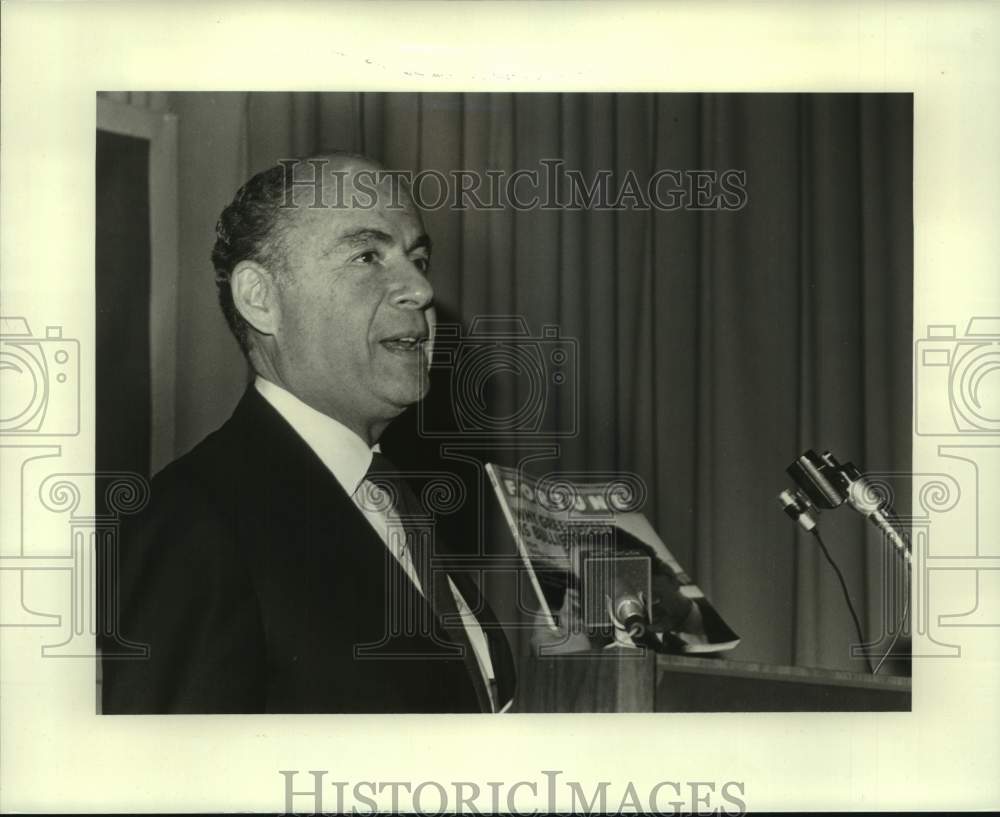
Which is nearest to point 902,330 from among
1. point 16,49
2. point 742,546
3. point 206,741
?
point 742,546

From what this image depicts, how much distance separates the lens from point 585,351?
229 cm

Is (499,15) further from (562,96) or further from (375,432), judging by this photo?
(375,432)

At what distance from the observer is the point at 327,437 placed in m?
2.28

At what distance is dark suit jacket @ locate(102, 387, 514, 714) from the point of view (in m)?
2.22

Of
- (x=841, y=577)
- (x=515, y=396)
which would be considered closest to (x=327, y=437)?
(x=515, y=396)

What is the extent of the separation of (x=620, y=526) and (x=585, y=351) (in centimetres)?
36

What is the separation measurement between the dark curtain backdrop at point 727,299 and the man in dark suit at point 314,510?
14 cm

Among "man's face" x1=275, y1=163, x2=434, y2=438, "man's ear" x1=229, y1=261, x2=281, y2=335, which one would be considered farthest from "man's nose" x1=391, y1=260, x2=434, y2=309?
"man's ear" x1=229, y1=261, x2=281, y2=335

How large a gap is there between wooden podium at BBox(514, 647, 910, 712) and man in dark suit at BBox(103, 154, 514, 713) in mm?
89

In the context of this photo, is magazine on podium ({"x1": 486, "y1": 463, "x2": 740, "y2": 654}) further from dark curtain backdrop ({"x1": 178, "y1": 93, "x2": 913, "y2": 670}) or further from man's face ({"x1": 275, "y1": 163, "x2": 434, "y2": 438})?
man's face ({"x1": 275, "y1": 163, "x2": 434, "y2": 438})

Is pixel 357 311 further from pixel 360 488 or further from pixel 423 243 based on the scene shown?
pixel 360 488

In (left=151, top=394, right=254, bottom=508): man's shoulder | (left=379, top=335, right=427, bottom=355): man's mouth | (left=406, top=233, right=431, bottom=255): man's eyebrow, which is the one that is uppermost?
(left=406, top=233, right=431, bottom=255): man's eyebrow

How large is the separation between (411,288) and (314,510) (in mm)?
484

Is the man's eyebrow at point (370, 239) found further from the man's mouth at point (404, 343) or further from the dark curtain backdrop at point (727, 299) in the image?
the man's mouth at point (404, 343)
